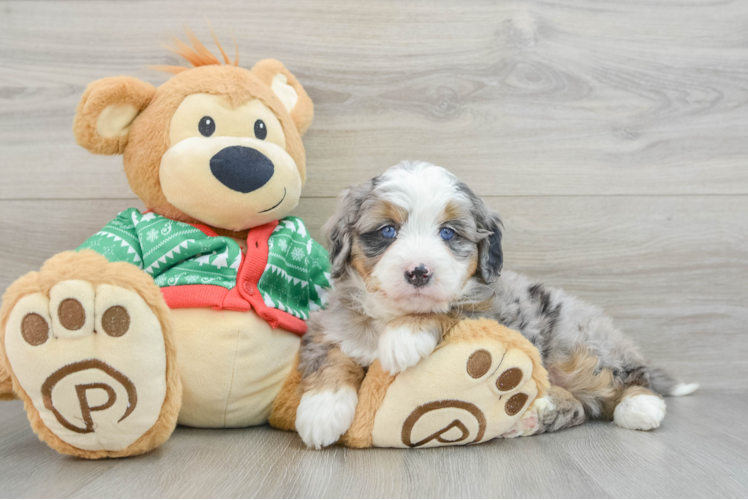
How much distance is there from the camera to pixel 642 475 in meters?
1.33

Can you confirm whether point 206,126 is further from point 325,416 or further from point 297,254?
point 325,416

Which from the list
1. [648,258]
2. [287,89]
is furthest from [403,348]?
[648,258]

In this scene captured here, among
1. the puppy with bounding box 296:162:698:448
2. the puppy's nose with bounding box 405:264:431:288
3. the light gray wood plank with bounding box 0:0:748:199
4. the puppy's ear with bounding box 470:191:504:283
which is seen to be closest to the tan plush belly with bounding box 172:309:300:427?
the puppy with bounding box 296:162:698:448

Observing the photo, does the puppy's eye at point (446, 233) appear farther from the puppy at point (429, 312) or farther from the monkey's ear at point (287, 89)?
the monkey's ear at point (287, 89)

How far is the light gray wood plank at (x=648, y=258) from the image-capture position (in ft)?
7.52

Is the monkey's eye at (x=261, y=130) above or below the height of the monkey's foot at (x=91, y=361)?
above

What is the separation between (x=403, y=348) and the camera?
1419 millimetres

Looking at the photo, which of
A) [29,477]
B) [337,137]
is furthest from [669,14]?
[29,477]

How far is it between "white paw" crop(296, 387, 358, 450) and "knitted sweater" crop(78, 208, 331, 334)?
300 millimetres

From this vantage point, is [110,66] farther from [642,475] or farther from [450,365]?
[642,475]

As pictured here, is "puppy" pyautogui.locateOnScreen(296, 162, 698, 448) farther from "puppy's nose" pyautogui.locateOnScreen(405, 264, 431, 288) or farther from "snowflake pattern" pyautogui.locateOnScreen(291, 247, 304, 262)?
"snowflake pattern" pyautogui.locateOnScreen(291, 247, 304, 262)

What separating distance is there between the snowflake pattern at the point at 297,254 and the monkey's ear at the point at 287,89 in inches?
17.8

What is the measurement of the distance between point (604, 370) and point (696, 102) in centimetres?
128

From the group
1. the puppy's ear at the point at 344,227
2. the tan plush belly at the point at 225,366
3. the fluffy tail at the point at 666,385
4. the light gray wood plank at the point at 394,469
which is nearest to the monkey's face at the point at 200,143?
the puppy's ear at the point at 344,227
